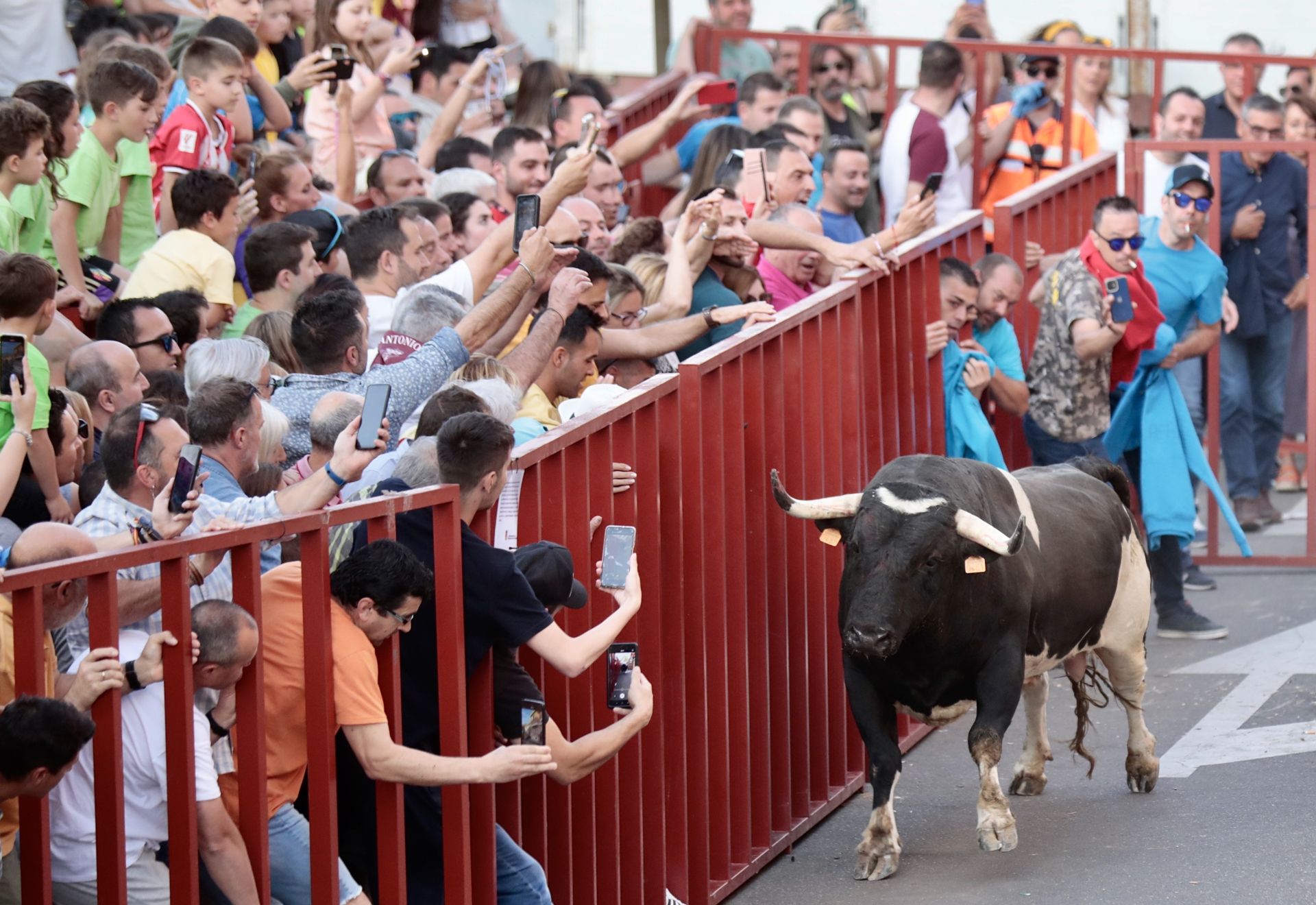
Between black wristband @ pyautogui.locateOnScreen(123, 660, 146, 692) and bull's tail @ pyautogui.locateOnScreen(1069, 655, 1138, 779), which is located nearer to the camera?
black wristband @ pyautogui.locateOnScreen(123, 660, 146, 692)

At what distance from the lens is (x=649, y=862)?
21.3 ft

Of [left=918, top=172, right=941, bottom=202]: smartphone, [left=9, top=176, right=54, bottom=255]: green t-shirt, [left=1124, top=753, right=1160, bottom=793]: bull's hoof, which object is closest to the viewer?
[left=9, top=176, right=54, bottom=255]: green t-shirt

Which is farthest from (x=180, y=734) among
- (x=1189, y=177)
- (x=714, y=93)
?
(x=714, y=93)

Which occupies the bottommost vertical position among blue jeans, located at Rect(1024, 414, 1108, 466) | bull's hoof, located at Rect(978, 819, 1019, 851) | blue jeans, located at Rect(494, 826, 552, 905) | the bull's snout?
bull's hoof, located at Rect(978, 819, 1019, 851)

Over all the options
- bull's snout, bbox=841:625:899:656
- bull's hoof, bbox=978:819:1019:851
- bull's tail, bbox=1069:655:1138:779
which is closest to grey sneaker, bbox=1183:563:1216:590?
bull's tail, bbox=1069:655:1138:779

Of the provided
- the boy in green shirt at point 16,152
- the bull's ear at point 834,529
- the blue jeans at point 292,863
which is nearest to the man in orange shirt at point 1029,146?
the bull's ear at point 834,529

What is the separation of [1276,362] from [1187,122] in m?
1.82

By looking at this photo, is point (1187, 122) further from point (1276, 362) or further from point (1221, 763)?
point (1221, 763)

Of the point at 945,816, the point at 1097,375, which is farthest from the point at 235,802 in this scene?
the point at 1097,375

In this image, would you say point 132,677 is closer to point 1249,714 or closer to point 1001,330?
point 1249,714

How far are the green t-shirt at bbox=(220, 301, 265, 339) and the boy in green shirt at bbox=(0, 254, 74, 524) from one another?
1597 millimetres

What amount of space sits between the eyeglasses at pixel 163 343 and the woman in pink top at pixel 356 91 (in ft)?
12.7

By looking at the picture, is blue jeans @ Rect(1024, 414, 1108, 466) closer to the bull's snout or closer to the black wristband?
the bull's snout

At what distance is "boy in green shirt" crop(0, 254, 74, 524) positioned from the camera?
5.76 metres
